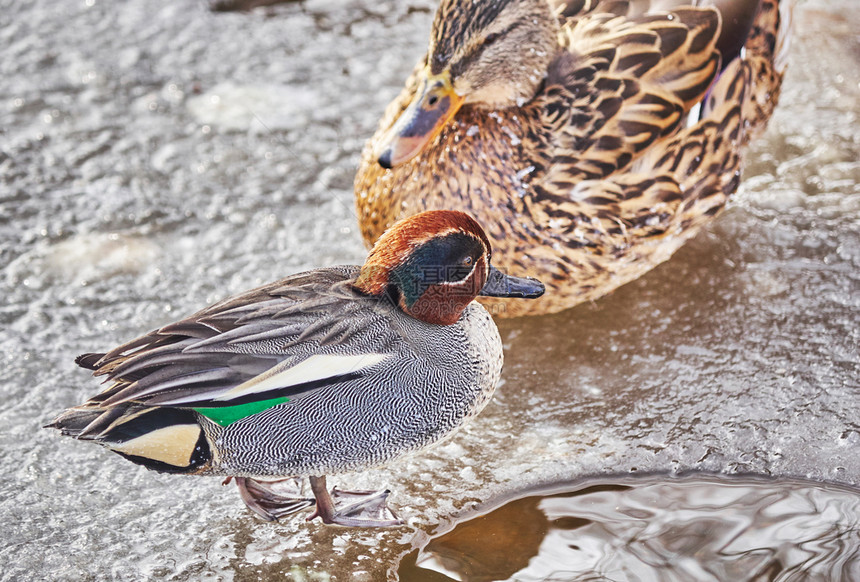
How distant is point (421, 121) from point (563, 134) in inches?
20.0

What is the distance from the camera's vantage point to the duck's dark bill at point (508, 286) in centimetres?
261

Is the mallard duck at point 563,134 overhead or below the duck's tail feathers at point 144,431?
overhead

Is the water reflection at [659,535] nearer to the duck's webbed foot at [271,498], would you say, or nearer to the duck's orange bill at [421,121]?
the duck's webbed foot at [271,498]

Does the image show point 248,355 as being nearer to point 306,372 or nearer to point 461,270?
point 306,372

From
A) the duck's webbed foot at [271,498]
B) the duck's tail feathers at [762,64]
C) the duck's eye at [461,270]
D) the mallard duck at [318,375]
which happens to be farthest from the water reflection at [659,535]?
the duck's tail feathers at [762,64]

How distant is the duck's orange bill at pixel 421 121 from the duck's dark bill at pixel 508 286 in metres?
0.60

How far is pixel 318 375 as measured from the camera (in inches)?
90.7

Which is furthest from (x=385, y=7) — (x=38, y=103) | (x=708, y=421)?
(x=708, y=421)

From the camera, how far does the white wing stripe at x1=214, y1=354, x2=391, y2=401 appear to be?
2246 millimetres

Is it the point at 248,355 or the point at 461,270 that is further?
the point at 461,270

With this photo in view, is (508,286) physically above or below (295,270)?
above

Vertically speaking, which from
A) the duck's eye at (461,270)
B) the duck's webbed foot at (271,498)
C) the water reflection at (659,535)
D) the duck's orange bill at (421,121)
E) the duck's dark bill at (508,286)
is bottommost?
the water reflection at (659,535)

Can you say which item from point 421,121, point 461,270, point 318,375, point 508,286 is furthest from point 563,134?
point 318,375

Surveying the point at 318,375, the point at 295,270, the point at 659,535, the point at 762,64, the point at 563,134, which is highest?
the point at 762,64
